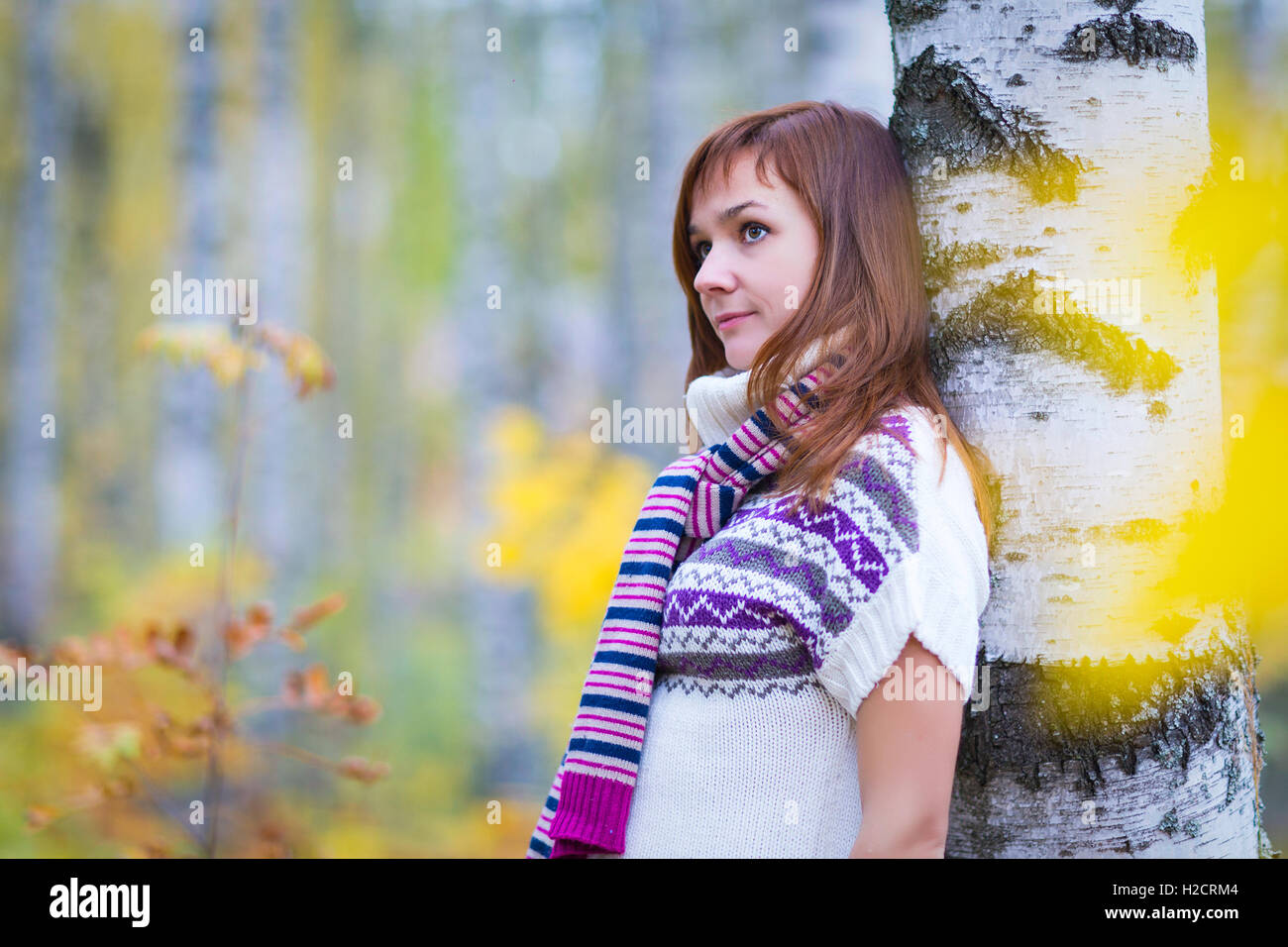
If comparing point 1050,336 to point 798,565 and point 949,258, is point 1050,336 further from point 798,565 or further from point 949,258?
point 798,565

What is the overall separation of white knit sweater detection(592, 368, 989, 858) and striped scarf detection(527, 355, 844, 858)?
35 mm

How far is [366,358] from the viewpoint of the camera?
35.7 ft

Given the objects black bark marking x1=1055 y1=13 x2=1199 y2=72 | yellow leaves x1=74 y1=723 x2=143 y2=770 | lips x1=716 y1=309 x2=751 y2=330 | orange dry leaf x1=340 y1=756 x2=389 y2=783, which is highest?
black bark marking x1=1055 y1=13 x2=1199 y2=72

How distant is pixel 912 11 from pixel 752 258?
53cm

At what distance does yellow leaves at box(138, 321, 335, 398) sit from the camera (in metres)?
2.69

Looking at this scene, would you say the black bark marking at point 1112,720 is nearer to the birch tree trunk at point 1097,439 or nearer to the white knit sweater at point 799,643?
the birch tree trunk at point 1097,439

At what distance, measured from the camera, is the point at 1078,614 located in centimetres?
153

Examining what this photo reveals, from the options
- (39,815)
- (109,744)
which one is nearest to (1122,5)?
(109,744)

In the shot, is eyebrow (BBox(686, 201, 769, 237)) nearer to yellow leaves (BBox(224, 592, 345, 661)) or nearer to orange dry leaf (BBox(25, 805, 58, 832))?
yellow leaves (BBox(224, 592, 345, 661))

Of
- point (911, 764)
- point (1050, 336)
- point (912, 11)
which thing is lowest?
point (911, 764)

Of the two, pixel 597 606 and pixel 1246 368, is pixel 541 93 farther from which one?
pixel 1246 368

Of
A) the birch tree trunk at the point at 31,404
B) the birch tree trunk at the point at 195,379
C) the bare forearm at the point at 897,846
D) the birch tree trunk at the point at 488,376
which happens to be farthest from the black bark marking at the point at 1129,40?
the birch tree trunk at the point at 31,404

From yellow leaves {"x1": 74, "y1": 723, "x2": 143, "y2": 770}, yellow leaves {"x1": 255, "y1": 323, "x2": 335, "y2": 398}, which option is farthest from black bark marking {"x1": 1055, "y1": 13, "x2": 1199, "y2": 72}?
yellow leaves {"x1": 74, "y1": 723, "x2": 143, "y2": 770}
